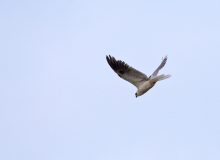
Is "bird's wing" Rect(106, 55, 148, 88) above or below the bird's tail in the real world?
above

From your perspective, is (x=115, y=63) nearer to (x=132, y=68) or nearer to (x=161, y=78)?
(x=132, y=68)

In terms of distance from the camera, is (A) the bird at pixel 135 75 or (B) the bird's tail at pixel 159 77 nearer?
(B) the bird's tail at pixel 159 77

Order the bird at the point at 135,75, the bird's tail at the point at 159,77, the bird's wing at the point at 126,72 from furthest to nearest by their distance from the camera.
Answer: the bird's wing at the point at 126,72 → the bird at the point at 135,75 → the bird's tail at the point at 159,77

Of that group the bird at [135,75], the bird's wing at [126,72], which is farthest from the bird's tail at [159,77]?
the bird's wing at [126,72]

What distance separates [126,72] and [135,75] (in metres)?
0.38

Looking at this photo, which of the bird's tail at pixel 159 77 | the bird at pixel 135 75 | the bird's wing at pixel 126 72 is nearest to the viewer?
the bird's tail at pixel 159 77

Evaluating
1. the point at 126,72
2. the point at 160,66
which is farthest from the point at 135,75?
the point at 160,66

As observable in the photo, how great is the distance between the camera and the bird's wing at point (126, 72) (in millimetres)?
23734

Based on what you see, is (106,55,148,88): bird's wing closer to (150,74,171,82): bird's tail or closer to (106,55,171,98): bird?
(106,55,171,98): bird

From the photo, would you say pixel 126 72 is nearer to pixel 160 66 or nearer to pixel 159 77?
pixel 160 66

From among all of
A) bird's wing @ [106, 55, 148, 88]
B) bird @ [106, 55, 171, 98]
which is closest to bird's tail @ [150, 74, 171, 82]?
bird @ [106, 55, 171, 98]

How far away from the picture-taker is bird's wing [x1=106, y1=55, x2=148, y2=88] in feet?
77.9

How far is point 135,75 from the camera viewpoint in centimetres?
2381

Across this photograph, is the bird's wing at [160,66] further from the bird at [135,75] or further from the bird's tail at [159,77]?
the bird's tail at [159,77]
